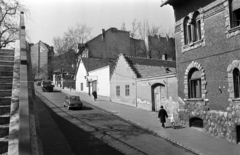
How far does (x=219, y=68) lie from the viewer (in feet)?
39.3

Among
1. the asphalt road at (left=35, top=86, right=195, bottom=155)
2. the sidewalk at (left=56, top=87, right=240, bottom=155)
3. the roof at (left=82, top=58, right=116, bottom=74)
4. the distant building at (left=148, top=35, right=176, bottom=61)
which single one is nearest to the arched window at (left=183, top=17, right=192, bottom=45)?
the sidewalk at (left=56, top=87, right=240, bottom=155)

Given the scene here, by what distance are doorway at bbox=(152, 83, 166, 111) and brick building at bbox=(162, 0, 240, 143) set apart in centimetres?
346

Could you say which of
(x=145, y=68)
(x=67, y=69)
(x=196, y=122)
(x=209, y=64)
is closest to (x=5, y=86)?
(x=209, y=64)

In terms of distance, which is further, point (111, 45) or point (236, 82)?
point (111, 45)

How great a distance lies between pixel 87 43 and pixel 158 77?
25.0m

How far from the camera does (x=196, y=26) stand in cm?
1392

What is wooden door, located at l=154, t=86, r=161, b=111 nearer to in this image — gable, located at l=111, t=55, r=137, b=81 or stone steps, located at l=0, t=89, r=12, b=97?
gable, located at l=111, t=55, r=137, b=81

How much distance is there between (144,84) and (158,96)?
85.5 inches

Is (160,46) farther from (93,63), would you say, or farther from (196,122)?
(196,122)

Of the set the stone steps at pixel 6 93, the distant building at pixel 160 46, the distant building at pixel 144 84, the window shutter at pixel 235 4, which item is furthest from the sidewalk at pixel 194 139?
the distant building at pixel 160 46

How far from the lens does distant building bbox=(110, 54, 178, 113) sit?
17641 millimetres

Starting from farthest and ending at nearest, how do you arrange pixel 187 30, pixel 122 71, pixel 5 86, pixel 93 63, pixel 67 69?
pixel 67 69 → pixel 93 63 → pixel 122 71 → pixel 187 30 → pixel 5 86

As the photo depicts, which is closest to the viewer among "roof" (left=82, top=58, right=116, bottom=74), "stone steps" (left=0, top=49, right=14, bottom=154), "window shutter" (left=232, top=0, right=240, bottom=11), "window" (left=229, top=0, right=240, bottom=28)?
"stone steps" (left=0, top=49, right=14, bottom=154)

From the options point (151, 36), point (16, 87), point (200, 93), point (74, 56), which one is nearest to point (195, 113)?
point (200, 93)
